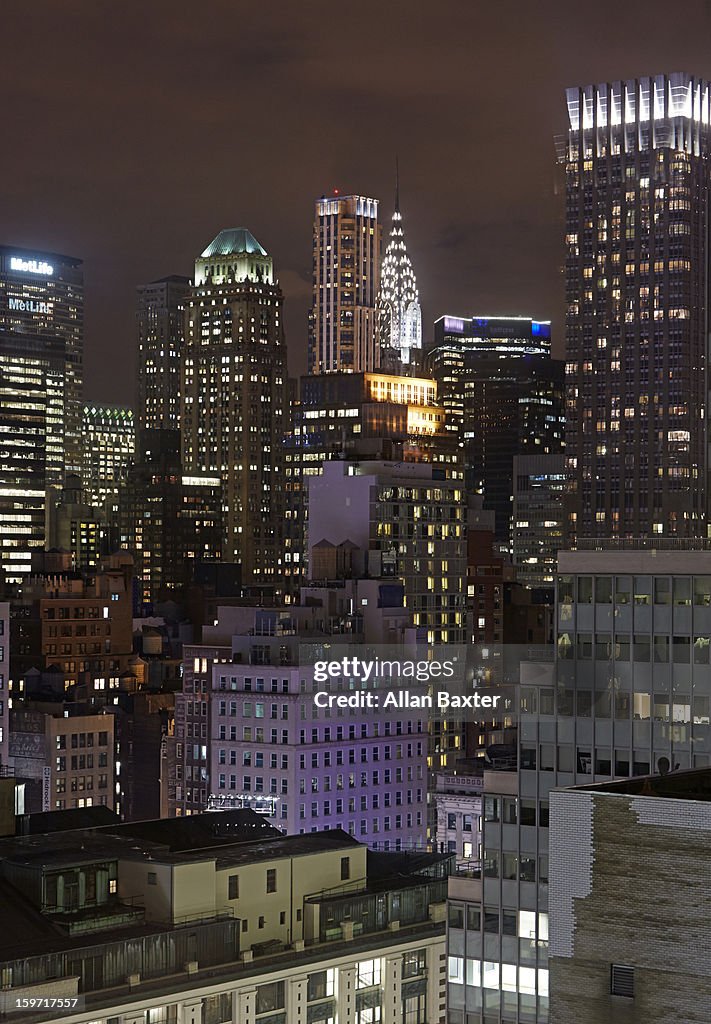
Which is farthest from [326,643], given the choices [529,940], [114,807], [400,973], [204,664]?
[529,940]

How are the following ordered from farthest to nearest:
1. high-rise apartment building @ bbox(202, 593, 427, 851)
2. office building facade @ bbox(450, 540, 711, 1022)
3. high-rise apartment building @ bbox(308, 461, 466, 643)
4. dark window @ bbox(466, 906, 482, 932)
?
1. high-rise apartment building @ bbox(308, 461, 466, 643)
2. high-rise apartment building @ bbox(202, 593, 427, 851)
3. dark window @ bbox(466, 906, 482, 932)
4. office building facade @ bbox(450, 540, 711, 1022)

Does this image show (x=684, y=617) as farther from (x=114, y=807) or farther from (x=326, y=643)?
(x=114, y=807)

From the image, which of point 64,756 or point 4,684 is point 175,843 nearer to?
point 4,684

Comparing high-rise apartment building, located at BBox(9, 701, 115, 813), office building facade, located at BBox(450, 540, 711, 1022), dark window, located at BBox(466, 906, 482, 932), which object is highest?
office building facade, located at BBox(450, 540, 711, 1022)

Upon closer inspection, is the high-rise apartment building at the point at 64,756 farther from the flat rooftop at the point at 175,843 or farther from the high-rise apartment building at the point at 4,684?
the flat rooftop at the point at 175,843

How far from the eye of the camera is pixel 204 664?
6161 inches

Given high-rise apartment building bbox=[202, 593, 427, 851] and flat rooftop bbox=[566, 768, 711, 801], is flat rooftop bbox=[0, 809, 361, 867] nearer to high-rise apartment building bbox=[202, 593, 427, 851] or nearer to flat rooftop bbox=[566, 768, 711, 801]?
high-rise apartment building bbox=[202, 593, 427, 851]

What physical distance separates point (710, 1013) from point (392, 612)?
144m

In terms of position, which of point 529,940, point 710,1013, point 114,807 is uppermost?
point 710,1013

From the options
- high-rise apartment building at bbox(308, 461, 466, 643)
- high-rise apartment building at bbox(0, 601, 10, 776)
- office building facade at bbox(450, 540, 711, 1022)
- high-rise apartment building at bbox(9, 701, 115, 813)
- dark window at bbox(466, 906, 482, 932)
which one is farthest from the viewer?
high-rise apartment building at bbox(308, 461, 466, 643)

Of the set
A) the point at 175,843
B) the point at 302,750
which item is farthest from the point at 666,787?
the point at 302,750

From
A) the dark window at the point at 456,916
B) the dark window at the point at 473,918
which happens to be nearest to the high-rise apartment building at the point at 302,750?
the dark window at the point at 456,916

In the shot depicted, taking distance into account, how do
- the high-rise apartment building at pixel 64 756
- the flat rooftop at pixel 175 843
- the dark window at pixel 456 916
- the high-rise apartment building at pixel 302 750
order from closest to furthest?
the dark window at pixel 456 916, the flat rooftop at pixel 175 843, the high-rise apartment building at pixel 302 750, the high-rise apartment building at pixel 64 756

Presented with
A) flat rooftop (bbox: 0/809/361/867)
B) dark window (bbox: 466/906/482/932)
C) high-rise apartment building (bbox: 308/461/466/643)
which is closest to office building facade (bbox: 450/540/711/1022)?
dark window (bbox: 466/906/482/932)
